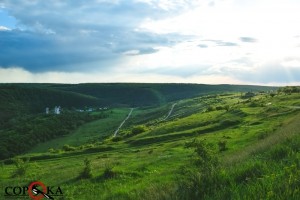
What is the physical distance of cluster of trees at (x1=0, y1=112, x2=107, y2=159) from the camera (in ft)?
447

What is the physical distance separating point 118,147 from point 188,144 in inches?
748

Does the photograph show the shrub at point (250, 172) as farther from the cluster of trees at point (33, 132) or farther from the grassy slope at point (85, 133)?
the grassy slope at point (85, 133)

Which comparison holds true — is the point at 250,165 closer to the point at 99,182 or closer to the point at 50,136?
the point at 99,182

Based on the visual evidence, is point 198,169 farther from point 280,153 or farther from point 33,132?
point 33,132

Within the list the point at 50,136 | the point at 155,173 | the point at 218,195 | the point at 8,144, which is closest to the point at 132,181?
the point at 155,173

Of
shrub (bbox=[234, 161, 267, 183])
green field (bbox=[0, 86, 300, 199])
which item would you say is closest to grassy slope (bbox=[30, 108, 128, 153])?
green field (bbox=[0, 86, 300, 199])

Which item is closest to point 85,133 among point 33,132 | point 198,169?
point 33,132

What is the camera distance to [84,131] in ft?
544

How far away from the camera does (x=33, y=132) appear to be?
15588 cm

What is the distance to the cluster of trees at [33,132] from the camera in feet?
447

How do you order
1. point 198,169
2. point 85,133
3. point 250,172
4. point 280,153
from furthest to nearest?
point 85,133 → point 198,169 → point 280,153 → point 250,172

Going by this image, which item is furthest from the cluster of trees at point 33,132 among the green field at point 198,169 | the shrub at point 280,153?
the shrub at point 280,153

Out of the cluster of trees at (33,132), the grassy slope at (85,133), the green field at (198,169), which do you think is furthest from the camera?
the grassy slope at (85,133)

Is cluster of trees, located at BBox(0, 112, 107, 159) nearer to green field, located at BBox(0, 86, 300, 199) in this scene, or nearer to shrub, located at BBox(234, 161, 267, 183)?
green field, located at BBox(0, 86, 300, 199)
